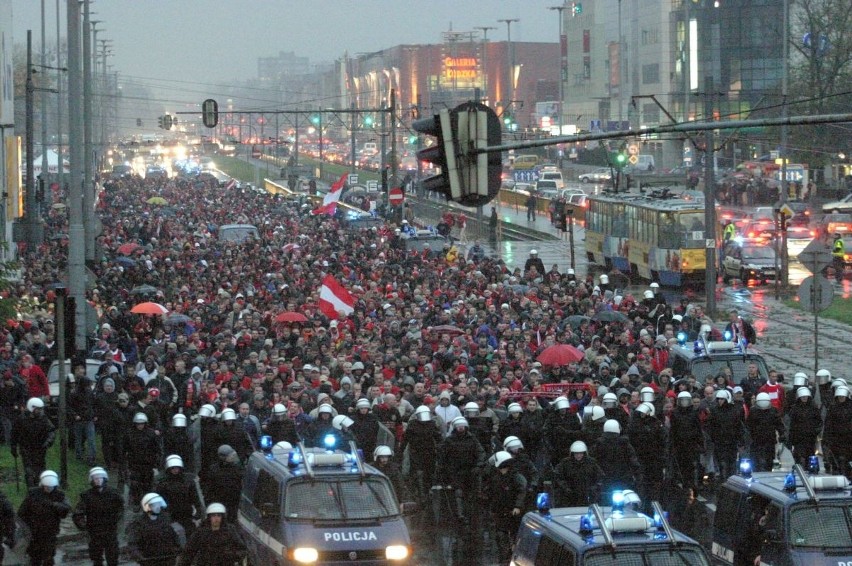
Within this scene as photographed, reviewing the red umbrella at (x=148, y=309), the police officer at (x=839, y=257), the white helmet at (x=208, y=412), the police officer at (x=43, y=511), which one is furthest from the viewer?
the police officer at (x=839, y=257)

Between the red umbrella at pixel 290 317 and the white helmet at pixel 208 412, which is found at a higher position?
the red umbrella at pixel 290 317

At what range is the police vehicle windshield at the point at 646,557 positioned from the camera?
11.2 metres

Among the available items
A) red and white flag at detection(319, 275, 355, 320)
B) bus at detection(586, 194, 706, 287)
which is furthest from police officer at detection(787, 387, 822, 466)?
bus at detection(586, 194, 706, 287)

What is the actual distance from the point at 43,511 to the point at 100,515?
1.67 ft

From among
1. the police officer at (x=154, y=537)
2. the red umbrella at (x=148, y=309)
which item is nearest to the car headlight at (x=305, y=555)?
the police officer at (x=154, y=537)

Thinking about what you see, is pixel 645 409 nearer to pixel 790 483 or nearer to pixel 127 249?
pixel 790 483

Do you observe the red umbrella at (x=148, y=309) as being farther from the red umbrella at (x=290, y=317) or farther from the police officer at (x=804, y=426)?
the police officer at (x=804, y=426)

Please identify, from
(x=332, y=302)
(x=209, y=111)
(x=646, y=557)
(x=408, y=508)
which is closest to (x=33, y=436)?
(x=408, y=508)

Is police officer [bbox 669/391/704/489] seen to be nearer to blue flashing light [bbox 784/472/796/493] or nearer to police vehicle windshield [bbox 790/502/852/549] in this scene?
blue flashing light [bbox 784/472/796/493]

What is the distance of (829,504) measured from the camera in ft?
40.4

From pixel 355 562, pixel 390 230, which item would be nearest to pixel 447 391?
pixel 355 562

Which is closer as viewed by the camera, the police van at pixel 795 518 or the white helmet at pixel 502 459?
the police van at pixel 795 518

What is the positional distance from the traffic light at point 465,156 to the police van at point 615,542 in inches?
95.6

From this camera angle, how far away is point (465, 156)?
11008 millimetres
